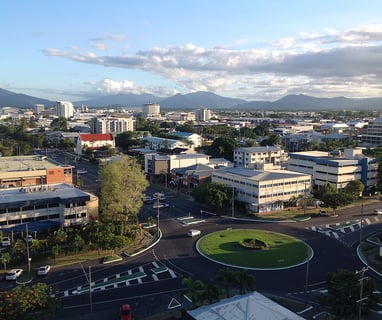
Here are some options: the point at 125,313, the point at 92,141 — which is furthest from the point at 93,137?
the point at 125,313

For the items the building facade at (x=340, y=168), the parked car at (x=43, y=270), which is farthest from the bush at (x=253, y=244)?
the building facade at (x=340, y=168)

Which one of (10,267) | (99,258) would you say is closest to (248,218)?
(99,258)

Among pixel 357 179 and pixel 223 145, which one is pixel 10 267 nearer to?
pixel 357 179

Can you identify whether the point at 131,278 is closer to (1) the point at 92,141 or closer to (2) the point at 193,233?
(2) the point at 193,233

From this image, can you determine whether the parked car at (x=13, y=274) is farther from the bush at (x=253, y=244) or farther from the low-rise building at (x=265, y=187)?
the low-rise building at (x=265, y=187)

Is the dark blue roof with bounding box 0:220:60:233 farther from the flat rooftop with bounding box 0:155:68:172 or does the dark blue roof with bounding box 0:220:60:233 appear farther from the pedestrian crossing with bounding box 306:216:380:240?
the pedestrian crossing with bounding box 306:216:380:240

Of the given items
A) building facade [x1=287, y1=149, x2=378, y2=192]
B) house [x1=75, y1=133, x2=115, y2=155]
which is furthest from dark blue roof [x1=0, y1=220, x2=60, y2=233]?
house [x1=75, y1=133, x2=115, y2=155]
